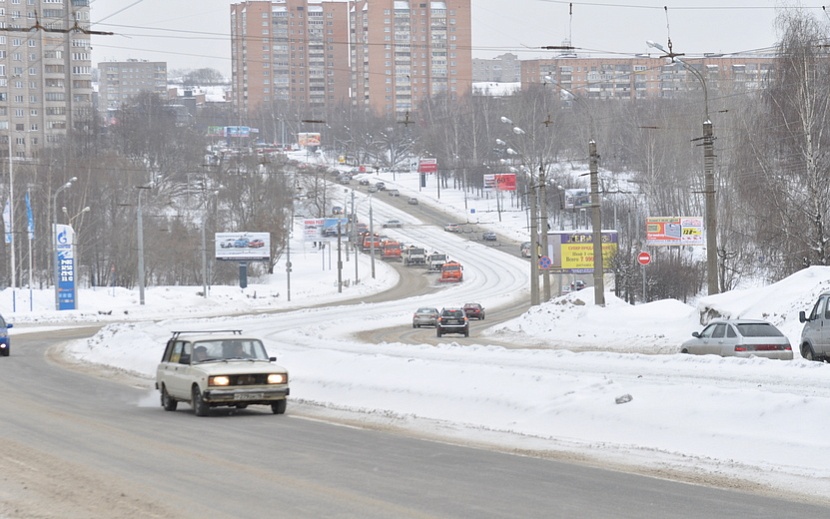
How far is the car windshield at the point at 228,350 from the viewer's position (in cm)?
2111

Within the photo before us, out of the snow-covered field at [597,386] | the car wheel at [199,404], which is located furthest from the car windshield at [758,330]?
the car wheel at [199,404]

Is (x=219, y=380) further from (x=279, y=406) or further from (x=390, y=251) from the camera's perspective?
(x=390, y=251)

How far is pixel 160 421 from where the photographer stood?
1975 centimetres

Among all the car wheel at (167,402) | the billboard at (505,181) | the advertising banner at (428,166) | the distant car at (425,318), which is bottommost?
the distant car at (425,318)

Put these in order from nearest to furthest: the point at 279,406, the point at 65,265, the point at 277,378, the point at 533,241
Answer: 1. the point at 277,378
2. the point at 279,406
3. the point at 533,241
4. the point at 65,265

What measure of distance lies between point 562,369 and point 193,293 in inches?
2582

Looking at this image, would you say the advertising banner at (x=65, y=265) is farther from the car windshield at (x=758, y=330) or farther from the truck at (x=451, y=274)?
the car windshield at (x=758, y=330)

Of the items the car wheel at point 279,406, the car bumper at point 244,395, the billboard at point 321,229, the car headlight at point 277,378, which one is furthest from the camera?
the billboard at point 321,229

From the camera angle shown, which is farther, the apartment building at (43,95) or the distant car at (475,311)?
the apartment building at (43,95)

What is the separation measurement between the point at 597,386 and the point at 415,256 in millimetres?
105958

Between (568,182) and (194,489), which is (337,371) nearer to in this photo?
(194,489)

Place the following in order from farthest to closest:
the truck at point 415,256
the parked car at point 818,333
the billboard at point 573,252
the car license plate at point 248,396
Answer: the truck at point 415,256
the billboard at point 573,252
the parked car at point 818,333
the car license plate at point 248,396

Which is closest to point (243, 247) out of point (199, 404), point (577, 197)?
point (577, 197)

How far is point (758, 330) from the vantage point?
29156 mm
